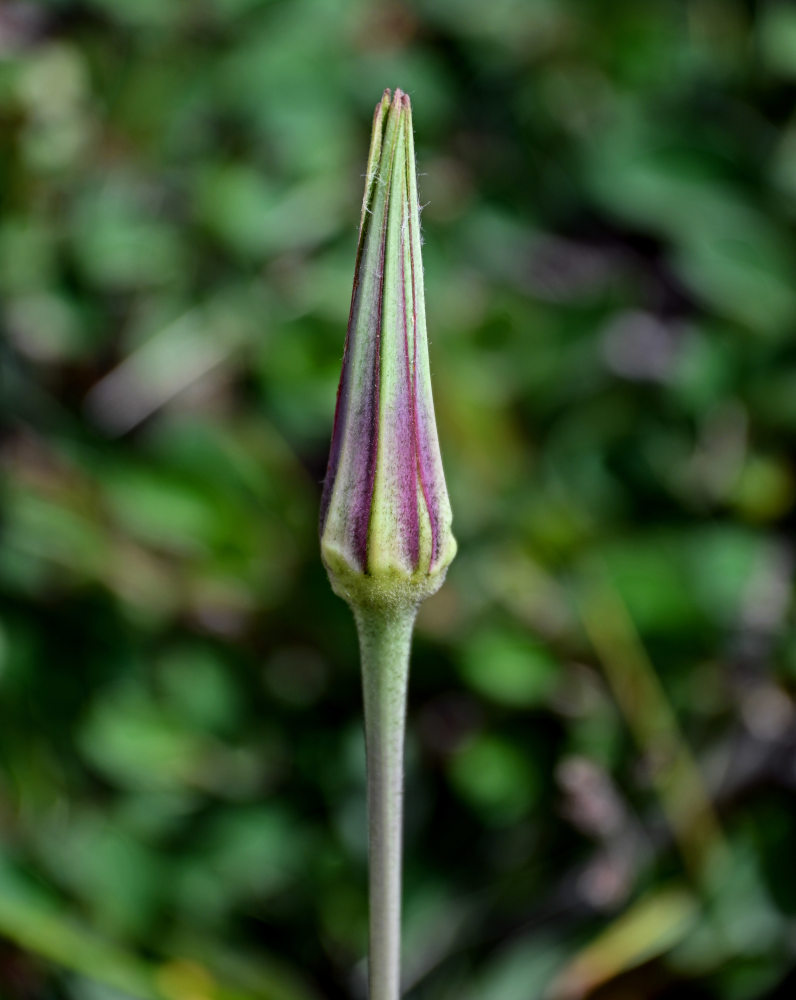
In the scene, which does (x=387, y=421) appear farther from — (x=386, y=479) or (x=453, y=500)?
(x=453, y=500)

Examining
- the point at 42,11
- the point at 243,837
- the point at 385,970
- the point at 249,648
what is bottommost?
the point at 385,970

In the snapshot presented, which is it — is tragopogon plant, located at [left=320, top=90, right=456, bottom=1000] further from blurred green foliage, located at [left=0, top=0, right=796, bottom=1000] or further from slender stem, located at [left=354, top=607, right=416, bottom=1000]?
blurred green foliage, located at [left=0, top=0, right=796, bottom=1000]

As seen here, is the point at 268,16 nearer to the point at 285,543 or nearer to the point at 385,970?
the point at 285,543

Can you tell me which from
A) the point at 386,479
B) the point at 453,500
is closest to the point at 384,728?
the point at 386,479

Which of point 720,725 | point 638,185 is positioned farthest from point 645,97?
point 720,725

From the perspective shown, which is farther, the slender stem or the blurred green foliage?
the blurred green foliage

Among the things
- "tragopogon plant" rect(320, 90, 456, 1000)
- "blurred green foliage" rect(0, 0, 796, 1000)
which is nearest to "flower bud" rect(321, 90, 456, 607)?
"tragopogon plant" rect(320, 90, 456, 1000)
